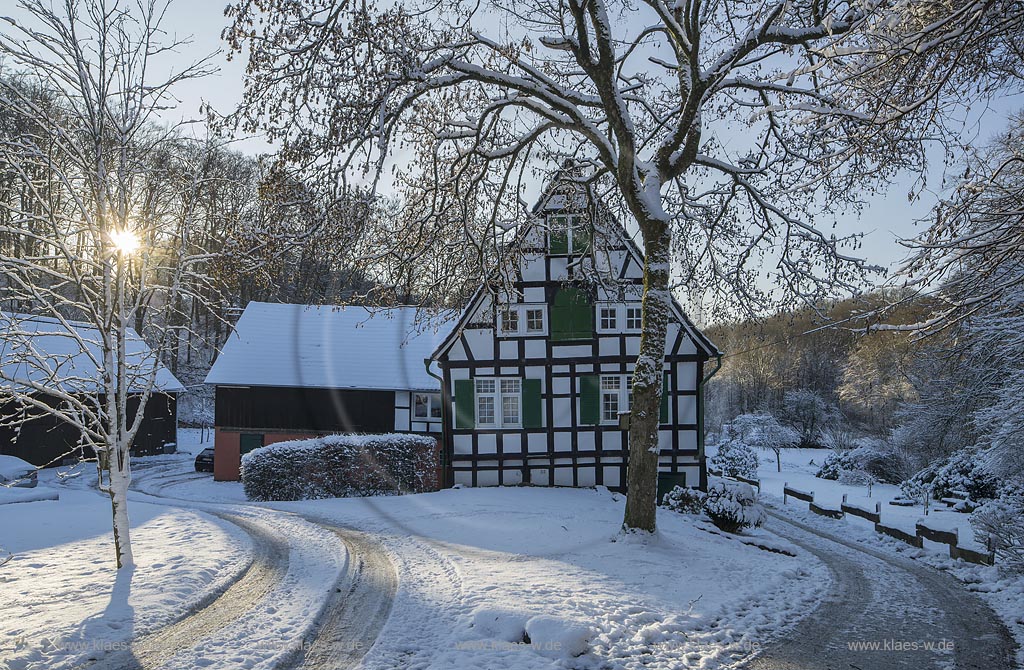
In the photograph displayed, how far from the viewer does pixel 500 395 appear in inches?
778

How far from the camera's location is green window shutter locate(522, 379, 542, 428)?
19531mm

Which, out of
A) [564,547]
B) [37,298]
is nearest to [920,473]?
[564,547]

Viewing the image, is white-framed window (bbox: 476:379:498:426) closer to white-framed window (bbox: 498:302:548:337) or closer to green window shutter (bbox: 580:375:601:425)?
white-framed window (bbox: 498:302:548:337)

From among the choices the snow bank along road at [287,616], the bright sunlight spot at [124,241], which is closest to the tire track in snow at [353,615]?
the snow bank along road at [287,616]

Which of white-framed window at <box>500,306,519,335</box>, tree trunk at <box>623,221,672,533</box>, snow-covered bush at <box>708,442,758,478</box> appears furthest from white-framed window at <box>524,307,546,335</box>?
snow-covered bush at <box>708,442,758,478</box>

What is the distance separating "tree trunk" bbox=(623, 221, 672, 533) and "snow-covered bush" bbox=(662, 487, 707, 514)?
13.5ft

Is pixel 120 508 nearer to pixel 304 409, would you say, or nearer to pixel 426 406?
pixel 426 406

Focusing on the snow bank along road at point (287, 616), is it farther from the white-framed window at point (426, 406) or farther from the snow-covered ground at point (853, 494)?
the white-framed window at point (426, 406)

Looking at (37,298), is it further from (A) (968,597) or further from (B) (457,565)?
(A) (968,597)

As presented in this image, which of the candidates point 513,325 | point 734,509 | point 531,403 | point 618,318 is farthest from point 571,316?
point 734,509

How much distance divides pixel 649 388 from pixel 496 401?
9.59 metres

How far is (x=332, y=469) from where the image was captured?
1964 centimetres

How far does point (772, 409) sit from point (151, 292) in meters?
43.9

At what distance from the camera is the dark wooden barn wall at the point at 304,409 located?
26.6 metres
